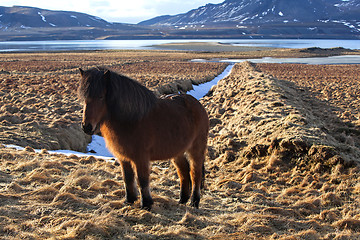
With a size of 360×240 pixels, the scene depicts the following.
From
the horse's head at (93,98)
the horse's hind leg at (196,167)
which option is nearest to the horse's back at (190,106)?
the horse's hind leg at (196,167)

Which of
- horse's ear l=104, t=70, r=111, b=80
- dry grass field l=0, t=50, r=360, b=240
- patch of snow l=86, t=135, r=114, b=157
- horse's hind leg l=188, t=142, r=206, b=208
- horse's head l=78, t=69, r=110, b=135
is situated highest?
horse's ear l=104, t=70, r=111, b=80

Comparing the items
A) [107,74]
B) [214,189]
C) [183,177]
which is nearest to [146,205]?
[183,177]

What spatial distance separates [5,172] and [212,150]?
5.31 meters

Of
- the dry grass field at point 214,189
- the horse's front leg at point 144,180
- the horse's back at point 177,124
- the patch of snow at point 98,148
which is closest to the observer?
the dry grass field at point 214,189

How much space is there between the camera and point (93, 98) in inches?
162

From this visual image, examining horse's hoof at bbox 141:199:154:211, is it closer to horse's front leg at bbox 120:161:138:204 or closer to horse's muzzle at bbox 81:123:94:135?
horse's front leg at bbox 120:161:138:204

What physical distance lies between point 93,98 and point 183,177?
2186mm

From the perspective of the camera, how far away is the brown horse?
13.8 feet

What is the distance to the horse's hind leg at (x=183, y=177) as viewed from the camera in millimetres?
5367

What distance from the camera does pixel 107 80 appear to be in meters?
4.25

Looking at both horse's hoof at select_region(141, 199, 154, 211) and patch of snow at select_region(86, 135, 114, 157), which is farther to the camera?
patch of snow at select_region(86, 135, 114, 157)

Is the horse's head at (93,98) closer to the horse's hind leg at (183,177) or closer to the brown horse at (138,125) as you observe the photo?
the brown horse at (138,125)

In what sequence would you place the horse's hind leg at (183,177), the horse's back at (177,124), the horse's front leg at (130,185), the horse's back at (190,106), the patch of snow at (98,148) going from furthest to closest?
the patch of snow at (98,148), the horse's hind leg at (183,177), the horse's back at (190,106), the horse's front leg at (130,185), the horse's back at (177,124)

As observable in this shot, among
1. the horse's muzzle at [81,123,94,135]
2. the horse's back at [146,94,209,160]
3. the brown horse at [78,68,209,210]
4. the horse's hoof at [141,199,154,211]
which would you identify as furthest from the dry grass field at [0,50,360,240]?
the horse's muzzle at [81,123,94,135]
